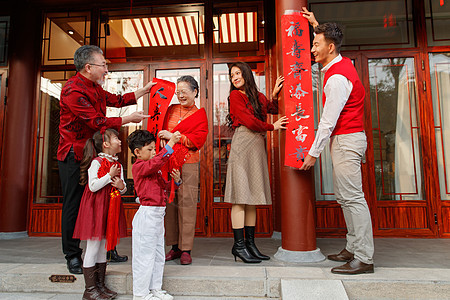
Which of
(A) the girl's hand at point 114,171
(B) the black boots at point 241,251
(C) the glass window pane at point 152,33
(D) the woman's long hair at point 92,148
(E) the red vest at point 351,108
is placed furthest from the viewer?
(C) the glass window pane at point 152,33

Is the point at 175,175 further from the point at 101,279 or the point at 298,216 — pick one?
the point at 298,216

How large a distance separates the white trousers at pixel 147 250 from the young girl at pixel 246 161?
701 millimetres

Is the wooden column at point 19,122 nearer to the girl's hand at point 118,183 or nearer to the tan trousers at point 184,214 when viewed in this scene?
the tan trousers at point 184,214

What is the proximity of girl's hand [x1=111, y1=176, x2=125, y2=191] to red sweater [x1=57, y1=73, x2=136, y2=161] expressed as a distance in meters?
0.44

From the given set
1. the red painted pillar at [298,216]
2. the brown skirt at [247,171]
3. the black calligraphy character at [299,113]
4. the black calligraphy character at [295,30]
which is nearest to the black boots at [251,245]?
the red painted pillar at [298,216]

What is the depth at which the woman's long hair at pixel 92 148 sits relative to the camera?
220cm

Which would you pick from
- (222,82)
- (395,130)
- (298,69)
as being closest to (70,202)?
(298,69)

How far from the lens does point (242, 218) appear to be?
2.60 metres

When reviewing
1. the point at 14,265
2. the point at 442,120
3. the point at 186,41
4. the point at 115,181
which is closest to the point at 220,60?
the point at 186,41

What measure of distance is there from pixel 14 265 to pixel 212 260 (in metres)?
1.53

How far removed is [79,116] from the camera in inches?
90.8

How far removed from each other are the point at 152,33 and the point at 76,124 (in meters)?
2.18

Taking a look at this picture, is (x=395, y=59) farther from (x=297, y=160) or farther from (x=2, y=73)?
(x=2, y=73)

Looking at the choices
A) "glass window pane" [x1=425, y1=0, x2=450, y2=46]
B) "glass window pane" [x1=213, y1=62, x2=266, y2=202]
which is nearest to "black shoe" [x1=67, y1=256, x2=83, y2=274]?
"glass window pane" [x1=213, y1=62, x2=266, y2=202]
